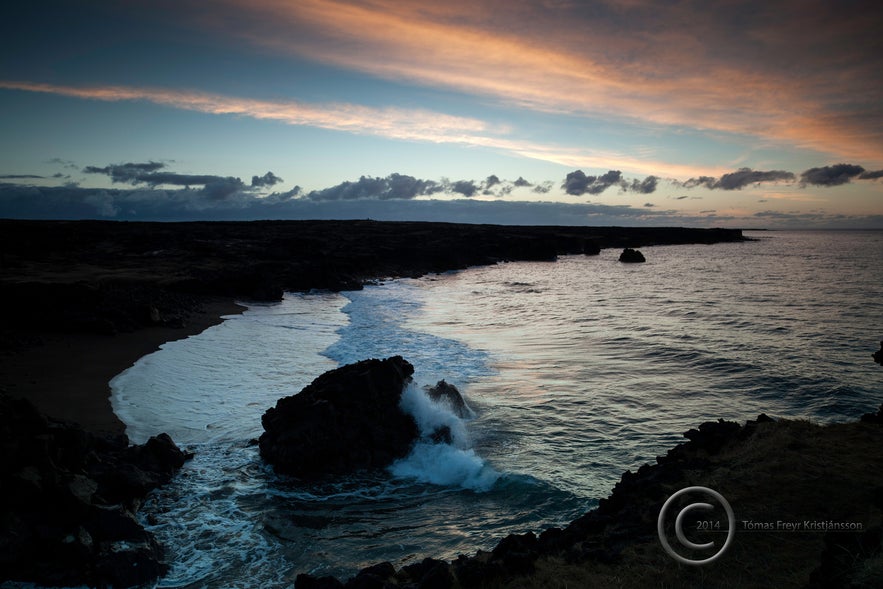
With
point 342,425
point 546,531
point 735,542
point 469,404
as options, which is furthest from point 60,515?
point 469,404

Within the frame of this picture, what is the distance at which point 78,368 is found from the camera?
15.1 metres

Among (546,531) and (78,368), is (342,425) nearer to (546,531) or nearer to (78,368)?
(546,531)

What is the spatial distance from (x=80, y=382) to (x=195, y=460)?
6.13m

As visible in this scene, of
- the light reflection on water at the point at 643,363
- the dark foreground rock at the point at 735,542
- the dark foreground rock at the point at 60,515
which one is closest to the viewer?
the dark foreground rock at the point at 735,542

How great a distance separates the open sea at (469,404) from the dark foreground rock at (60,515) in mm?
565

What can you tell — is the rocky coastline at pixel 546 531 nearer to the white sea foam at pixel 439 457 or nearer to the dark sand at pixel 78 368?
the dark sand at pixel 78 368

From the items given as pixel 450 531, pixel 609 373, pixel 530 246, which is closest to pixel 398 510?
pixel 450 531

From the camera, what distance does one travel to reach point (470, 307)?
33.6m

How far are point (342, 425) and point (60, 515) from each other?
183 inches

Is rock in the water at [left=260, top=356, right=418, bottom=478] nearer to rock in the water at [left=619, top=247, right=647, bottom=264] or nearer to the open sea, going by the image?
the open sea

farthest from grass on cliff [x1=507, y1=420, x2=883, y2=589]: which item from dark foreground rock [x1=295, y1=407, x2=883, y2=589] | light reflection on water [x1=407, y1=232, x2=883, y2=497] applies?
light reflection on water [x1=407, y1=232, x2=883, y2=497]

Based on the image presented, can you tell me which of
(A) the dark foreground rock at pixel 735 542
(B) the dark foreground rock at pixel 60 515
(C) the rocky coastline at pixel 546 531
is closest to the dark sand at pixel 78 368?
(C) the rocky coastline at pixel 546 531

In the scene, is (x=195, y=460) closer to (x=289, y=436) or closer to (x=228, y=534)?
(x=289, y=436)

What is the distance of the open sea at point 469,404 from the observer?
7.73 m
